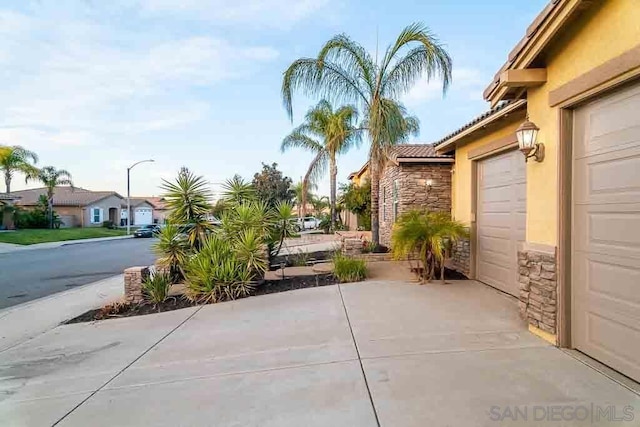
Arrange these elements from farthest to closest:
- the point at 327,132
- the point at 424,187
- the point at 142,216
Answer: the point at 142,216, the point at 327,132, the point at 424,187

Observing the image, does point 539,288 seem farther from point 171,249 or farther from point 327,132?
point 327,132

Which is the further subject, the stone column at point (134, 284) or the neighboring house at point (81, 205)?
the neighboring house at point (81, 205)

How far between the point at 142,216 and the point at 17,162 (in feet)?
80.8

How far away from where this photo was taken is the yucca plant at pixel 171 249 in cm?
971

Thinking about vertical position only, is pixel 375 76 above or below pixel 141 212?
above

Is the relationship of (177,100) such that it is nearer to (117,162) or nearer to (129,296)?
(129,296)

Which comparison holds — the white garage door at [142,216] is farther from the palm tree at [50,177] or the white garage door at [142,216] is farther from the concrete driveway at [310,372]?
the concrete driveway at [310,372]

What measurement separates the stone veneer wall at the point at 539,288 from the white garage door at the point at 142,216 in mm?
62977

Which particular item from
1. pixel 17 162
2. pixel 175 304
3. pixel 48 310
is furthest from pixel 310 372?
pixel 17 162

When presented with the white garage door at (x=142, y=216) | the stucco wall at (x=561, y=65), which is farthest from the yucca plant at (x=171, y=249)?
the white garage door at (x=142, y=216)

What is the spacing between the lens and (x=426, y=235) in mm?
8156

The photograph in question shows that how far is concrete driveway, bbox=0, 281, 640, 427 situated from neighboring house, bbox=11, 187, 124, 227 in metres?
48.5

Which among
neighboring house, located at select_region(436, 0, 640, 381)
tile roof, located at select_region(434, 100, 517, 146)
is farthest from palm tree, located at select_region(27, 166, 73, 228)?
neighboring house, located at select_region(436, 0, 640, 381)

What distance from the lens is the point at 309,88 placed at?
12.6 meters
